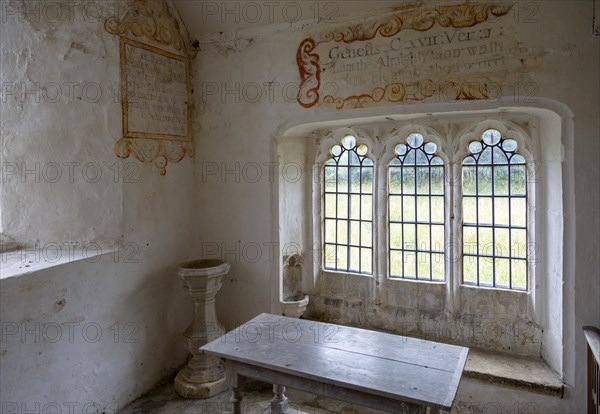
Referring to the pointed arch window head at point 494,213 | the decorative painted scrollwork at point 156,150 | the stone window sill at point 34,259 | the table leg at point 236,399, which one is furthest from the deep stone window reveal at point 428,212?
the stone window sill at point 34,259

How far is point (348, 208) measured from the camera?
152 inches

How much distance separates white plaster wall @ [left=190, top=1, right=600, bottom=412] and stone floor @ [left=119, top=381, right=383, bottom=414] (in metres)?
0.70

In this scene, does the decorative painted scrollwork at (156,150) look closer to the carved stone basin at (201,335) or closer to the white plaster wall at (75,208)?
the white plaster wall at (75,208)

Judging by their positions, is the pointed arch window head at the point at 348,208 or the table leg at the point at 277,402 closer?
the table leg at the point at 277,402

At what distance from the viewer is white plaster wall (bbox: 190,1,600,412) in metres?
2.55

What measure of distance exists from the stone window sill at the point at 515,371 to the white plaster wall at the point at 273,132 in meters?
0.13

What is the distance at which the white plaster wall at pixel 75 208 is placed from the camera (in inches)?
106

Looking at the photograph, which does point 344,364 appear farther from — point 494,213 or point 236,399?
point 494,213

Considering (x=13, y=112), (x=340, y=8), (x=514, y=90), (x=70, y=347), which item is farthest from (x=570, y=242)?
(x=13, y=112)

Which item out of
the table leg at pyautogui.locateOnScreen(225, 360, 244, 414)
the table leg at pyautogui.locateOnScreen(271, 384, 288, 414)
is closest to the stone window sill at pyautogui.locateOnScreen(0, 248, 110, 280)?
the table leg at pyautogui.locateOnScreen(225, 360, 244, 414)

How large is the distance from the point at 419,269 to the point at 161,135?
2431 millimetres

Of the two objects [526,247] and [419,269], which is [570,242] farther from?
[419,269]

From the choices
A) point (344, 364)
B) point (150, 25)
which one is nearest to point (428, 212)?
point (344, 364)

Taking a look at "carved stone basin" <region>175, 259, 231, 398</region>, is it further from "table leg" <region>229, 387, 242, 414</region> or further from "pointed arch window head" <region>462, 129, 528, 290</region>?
"pointed arch window head" <region>462, 129, 528, 290</region>
